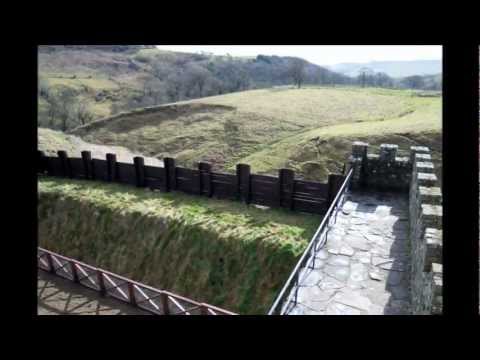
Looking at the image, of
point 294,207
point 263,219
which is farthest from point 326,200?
point 263,219

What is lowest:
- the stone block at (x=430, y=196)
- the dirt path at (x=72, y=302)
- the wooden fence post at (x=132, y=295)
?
the dirt path at (x=72, y=302)

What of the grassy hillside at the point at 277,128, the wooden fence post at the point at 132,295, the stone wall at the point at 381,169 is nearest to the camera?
the wooden fence post at the point at 132,295

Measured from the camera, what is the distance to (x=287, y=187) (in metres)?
13.3

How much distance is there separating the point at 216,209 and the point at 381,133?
11571 mm

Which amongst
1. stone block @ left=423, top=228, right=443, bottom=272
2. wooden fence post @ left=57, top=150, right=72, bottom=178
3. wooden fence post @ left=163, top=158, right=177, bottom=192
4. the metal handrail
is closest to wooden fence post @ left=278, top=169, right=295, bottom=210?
the metal handrail

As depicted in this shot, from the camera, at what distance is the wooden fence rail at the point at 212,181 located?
13.0 meters

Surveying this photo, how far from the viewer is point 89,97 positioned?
75.9 meters

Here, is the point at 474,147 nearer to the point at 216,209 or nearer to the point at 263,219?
the point at 263,219

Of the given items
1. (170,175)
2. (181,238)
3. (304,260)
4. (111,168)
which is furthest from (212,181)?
(304,260)

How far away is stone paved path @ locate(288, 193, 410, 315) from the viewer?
267 inches

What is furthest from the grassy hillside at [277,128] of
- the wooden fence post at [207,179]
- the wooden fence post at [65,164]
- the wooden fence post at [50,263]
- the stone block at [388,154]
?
the wooden fence post at [50,263]

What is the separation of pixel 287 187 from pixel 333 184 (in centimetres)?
158

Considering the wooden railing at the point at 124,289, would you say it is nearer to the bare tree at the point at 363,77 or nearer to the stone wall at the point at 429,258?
the stone wall at the point at 429,258

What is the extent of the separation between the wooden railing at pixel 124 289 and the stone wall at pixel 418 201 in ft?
14.5
